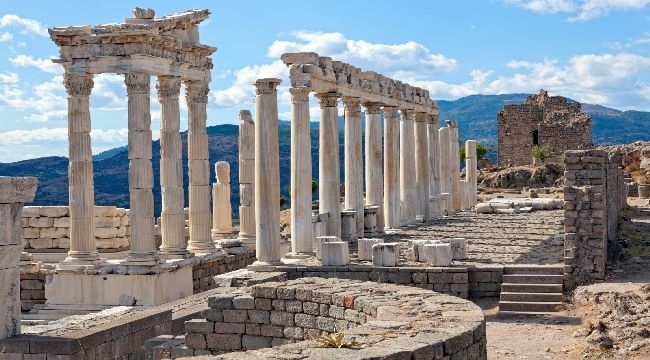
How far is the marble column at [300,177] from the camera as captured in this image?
2434 cm

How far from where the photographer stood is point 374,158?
32.2 meters

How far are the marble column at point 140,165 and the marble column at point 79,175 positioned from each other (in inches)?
40.7

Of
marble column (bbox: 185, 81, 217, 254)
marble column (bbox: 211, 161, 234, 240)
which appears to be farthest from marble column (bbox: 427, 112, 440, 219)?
marble column (bbox: 185, 81, 217, 254)

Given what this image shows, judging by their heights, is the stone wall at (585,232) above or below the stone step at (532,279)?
above

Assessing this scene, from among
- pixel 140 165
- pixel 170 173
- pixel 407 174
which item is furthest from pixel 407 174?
pixel 140 165

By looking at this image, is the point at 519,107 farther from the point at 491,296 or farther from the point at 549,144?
the point at 491,296

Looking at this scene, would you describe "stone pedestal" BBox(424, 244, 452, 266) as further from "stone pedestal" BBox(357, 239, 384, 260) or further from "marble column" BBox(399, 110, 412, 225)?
Answer: "marble column" BBox(399, 110, 412, 225)

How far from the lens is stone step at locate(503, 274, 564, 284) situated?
20.5m

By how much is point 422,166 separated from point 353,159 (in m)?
7.50

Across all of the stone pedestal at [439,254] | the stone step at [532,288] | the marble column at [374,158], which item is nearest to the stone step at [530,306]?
the stone step at [532,288]

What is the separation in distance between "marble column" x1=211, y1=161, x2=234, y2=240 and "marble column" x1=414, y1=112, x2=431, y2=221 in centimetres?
864

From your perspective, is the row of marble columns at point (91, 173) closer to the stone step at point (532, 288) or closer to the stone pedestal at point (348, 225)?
the stone pedestal at point (348, 225)

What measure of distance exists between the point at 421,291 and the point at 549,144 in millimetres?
56997

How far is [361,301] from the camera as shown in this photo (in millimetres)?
13367
